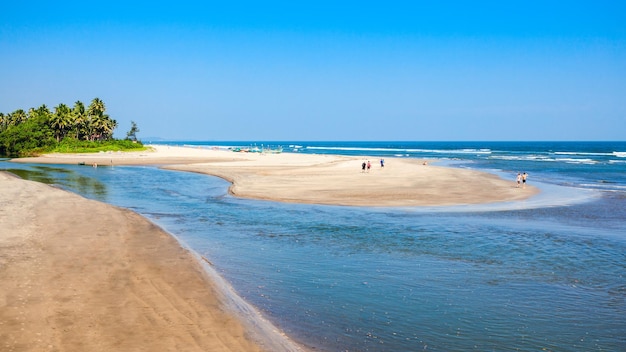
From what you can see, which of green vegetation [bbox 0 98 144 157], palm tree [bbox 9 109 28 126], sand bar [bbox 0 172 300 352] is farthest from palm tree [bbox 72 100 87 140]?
sand bar [bbox 0 172 300 352]

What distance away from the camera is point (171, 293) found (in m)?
11.4

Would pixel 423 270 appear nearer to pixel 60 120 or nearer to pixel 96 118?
pixel 60 120

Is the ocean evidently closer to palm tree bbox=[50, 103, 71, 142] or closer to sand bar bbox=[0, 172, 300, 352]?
sand bar bbox=[0, 172, 300, 352]

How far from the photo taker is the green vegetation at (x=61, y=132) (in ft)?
307

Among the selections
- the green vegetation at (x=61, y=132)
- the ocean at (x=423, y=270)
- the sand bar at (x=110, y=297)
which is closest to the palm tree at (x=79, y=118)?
the green vegetation at (x=61, y=132)

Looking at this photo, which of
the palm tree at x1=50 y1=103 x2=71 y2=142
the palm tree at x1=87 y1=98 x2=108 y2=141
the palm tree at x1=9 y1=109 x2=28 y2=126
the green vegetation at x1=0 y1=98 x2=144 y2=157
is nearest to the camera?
the green vegetation at x1=0 y1=98 x2=144 y2=157

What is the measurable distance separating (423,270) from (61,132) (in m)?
105

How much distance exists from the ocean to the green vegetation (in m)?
75.2

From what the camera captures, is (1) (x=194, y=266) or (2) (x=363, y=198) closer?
(1) (x=194, y=266)

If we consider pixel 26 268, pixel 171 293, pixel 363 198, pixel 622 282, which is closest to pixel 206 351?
pixel 171 293

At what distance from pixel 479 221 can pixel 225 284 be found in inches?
605

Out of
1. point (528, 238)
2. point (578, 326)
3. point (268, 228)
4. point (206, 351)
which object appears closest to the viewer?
point (206, 351)

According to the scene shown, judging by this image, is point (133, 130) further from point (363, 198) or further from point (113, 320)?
point (113, 320)

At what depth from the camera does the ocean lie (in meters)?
10.2
